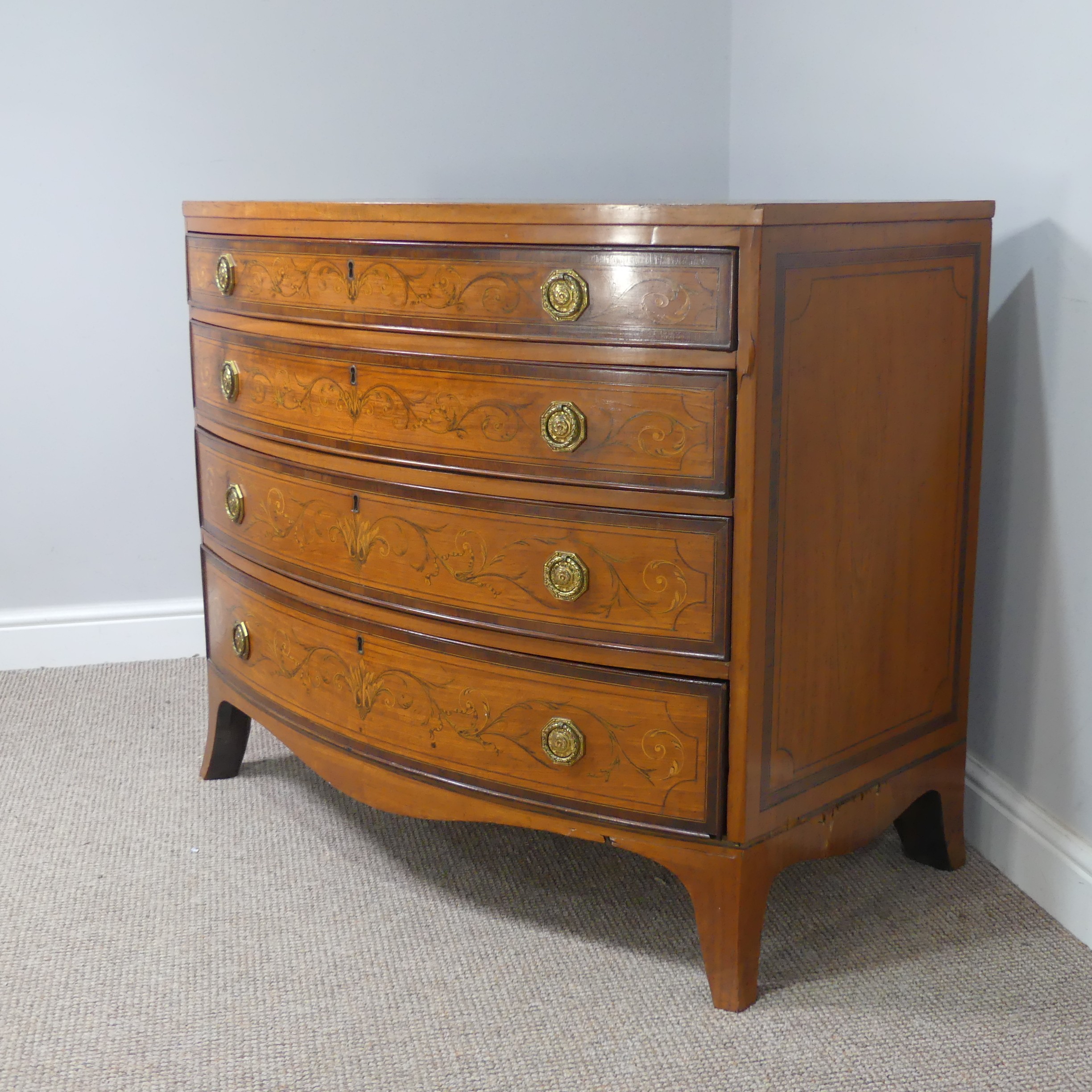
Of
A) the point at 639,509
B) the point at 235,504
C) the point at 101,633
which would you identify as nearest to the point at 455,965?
the point at 639,509

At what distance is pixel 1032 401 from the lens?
1.78 metres

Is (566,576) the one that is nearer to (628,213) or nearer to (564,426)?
(564,426)

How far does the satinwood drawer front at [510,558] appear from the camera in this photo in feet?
4.84

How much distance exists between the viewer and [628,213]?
1.39m

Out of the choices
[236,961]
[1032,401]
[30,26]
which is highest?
[30,26]

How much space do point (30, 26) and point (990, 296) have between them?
1.96 m

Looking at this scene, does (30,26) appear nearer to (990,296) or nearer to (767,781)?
(990,296)

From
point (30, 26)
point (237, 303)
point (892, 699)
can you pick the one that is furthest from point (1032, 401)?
point (30, 26)

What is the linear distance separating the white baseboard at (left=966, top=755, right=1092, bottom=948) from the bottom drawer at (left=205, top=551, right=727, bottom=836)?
0.57 meters

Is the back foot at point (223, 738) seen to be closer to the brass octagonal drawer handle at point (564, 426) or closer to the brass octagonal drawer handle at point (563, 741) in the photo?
the brass octagonal drawer handle at point (563, 741)

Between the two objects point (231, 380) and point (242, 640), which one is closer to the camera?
point (231, 380)

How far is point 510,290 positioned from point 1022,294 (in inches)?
31.0

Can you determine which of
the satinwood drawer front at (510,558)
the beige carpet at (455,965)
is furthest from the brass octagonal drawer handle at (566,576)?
the beige carpet at (455,965)

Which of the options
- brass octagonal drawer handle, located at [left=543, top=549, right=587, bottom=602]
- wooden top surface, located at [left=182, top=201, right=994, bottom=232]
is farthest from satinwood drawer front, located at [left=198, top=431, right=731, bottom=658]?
wooden top surface, located at [left=182, top=201, right=994, bottom=232]
